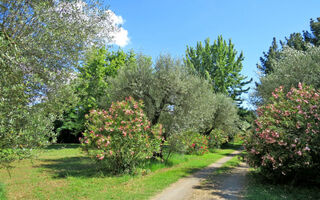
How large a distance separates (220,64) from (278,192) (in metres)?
36.2

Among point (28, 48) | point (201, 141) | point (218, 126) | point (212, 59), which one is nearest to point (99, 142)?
point (28, 48)

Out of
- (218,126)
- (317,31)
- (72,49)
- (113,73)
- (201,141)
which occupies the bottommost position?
(201,141)

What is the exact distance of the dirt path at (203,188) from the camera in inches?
341

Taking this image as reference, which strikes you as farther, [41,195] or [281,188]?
[281,188]

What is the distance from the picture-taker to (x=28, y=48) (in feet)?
26.6

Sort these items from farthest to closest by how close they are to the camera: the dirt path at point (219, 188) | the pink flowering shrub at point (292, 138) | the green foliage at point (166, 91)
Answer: the green foliage at point (166, 91) → the pink flowering shrub at point (292, 138) → the dirt path at point (219, 188)

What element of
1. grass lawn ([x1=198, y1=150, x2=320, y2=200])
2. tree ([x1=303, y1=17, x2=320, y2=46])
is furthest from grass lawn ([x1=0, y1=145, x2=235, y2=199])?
tree ([x1=303, y1=17, x2=320, y2=46])

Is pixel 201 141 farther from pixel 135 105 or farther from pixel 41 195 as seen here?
pixel 41 195

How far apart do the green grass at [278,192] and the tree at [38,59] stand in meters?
8.31

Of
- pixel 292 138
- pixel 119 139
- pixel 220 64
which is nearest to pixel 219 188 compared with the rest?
pixel 292 138

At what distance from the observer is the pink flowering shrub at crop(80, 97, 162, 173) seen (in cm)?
1162

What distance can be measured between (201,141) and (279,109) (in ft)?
40.5

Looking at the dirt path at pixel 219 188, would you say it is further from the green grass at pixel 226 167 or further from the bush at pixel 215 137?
the bush at pixel 215 137

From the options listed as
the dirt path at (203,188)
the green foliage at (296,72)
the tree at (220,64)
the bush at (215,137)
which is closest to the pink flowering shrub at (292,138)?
the dirt path at (203,188)
